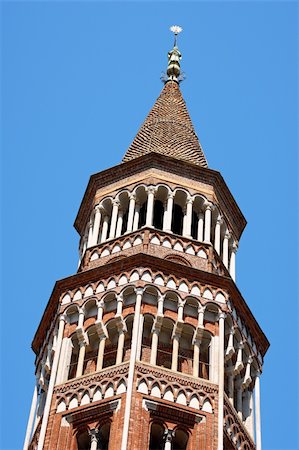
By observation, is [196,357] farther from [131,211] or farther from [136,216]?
[131,211]

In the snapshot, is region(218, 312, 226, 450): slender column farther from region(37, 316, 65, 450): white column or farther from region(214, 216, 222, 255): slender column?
region(37, 316, 65, 450): white column

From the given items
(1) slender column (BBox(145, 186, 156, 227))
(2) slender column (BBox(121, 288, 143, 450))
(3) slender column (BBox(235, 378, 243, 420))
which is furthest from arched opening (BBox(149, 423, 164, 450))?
(1) slender column (BBox(145, 186, 156, 227))

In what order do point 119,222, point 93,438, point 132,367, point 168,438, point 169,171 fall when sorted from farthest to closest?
point 169,171, point 119,222, point 132,367, point 93,438, point 168,438

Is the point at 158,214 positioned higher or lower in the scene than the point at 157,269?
higher

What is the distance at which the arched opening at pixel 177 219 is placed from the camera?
39306 mm

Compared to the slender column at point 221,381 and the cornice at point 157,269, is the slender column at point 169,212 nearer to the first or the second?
the cornice at point 157,269

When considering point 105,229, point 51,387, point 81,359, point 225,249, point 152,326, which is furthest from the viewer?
point 225,249

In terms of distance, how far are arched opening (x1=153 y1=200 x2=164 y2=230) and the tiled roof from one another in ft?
6.99

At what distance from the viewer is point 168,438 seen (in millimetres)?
32094

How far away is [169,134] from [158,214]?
4.42 meters

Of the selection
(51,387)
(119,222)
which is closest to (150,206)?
(119,222)

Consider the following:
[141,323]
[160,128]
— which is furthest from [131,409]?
[160,128]

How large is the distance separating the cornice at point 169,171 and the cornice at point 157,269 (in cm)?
445

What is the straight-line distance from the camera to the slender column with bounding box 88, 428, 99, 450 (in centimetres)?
3200
